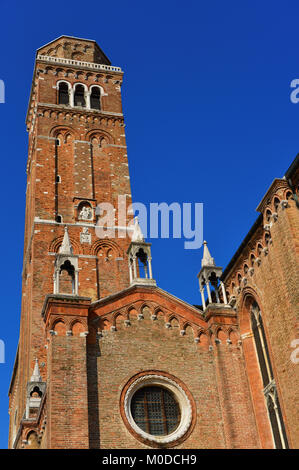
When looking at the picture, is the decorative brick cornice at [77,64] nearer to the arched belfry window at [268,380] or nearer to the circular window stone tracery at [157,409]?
the arched belfry window at [268,380]

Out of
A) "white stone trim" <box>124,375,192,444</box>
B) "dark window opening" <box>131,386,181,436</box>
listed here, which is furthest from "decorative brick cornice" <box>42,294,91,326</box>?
"dark window opening" <box>131,386,181,436</box>

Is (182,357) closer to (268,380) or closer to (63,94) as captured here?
(268,380)

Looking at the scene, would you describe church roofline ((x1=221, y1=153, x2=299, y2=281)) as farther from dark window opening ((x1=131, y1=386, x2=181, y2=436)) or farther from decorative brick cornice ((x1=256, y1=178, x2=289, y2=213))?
dark window opening ((x1=131, y1=386, x2=181, y2=436))

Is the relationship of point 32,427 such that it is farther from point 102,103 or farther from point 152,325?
point 102,103

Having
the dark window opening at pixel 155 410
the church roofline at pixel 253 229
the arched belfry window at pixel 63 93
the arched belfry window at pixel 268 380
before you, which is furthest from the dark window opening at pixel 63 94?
the dark window opening at pixel 155 410

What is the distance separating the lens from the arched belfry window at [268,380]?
58.4ft

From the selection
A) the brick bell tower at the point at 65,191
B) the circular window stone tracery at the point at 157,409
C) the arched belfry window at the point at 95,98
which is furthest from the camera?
the arched belfry window at the point at 95,98

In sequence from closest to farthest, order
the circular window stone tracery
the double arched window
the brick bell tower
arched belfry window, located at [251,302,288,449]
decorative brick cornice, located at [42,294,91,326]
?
arched belfry window, located at [251,302,288,449] → the circular window stone tracery → decorative brick cornice, located at [42,294,91,326] → the brick bell tower → the double arched window

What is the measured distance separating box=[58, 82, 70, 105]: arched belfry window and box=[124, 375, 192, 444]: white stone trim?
73.6 feet

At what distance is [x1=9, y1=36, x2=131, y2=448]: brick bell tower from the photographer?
2708 centimetres

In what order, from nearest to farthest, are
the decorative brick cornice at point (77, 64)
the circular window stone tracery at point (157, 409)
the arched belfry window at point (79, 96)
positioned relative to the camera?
the circular window stone tracery at point (157, 409), the arched belfry window at point (79, 96), the decorative brick cornice at point (77, 64)

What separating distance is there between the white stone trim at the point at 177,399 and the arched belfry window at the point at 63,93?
884 inches

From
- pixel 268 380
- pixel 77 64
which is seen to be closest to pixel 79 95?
pixel 77 64
